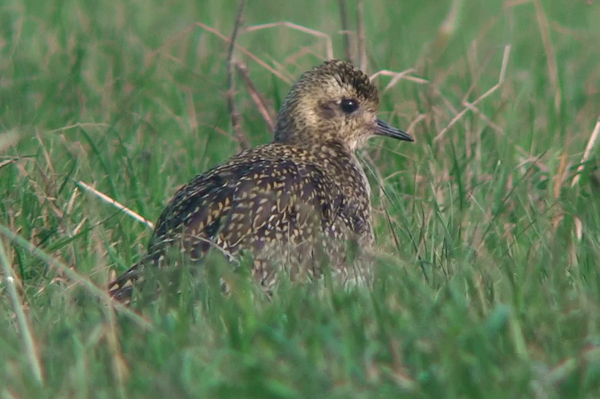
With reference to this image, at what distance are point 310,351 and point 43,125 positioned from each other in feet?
12.4

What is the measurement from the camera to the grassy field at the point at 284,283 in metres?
3.13

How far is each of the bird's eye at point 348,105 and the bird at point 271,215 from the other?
0.27 m

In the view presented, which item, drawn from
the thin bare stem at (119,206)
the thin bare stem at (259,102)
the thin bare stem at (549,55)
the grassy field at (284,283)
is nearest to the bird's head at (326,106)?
the grassy field at (284,283)

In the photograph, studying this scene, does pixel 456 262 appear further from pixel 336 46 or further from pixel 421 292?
pixel 336 46

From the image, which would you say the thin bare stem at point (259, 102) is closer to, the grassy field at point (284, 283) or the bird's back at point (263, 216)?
the grassy field at point (284, 283)

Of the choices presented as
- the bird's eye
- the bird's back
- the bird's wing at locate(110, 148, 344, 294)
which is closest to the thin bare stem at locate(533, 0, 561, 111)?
the bird's eye

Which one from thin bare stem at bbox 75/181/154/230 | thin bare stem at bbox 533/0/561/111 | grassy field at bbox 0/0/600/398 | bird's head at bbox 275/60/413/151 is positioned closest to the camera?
grassy field at bbox 0/0/600/398

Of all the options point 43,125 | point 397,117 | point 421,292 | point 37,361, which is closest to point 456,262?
point 421,292

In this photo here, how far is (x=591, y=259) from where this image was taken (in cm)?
423

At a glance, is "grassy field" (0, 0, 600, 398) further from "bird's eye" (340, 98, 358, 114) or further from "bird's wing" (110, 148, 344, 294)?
"bird's eye" (340, 98, 358, 114)

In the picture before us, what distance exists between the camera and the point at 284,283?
13.0 feet

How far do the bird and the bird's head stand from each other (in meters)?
0.13

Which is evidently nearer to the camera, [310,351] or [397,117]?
[310,351]

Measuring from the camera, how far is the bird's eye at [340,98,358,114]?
590cm
